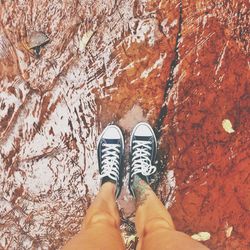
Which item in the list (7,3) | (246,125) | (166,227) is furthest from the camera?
(246,125)

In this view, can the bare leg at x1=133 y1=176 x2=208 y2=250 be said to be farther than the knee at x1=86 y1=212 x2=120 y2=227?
No

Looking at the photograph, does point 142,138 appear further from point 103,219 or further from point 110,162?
point 103,219

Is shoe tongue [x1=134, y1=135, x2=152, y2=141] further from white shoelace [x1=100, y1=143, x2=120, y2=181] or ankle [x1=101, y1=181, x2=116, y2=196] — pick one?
ankle [x1=101, y1=181, x2=116, y2=196]

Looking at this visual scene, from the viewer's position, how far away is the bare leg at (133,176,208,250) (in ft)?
6.19

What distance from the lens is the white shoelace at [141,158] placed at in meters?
2.45

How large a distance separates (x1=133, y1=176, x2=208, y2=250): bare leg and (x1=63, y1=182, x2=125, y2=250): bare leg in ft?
0.44

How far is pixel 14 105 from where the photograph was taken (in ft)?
8.00

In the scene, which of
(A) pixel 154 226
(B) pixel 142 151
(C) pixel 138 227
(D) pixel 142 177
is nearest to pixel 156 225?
(A) pixel 154 226

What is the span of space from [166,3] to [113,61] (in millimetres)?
465

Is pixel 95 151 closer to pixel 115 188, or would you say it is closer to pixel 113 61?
pixel 115 188

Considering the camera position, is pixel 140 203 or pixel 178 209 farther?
pixel 178 209

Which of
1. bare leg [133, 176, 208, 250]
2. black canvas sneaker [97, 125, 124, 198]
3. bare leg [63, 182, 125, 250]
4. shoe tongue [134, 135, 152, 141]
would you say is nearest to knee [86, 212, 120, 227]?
bare leg [63, 182, 125, 250]

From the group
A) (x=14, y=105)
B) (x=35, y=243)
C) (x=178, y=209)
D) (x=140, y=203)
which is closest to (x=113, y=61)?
(x=14, y=105)

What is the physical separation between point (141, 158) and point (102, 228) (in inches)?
22.1
